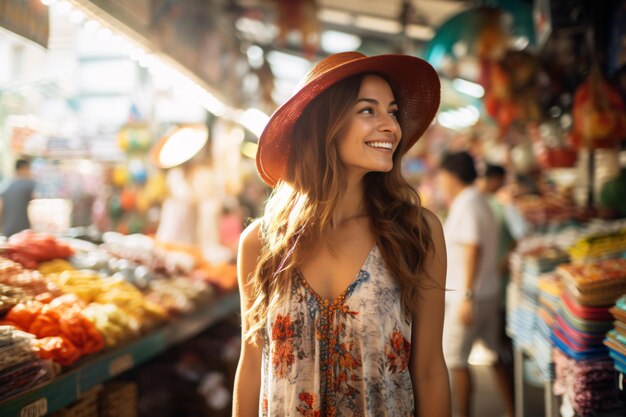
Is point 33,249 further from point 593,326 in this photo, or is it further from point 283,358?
point 593,326

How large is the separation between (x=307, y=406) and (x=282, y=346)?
20 cm

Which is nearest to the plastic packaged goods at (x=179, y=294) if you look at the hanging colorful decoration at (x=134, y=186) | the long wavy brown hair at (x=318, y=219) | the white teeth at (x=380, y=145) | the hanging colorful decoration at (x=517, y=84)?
the long wavy brown hair at (x=318, y=219)

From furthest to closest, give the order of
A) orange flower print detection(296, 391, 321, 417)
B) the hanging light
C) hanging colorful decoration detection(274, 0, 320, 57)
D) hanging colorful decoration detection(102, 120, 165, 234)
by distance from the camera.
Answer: hanging colorful decoration detection(102, 120, 165, 234), the hanging light, hanging colorful decoration detection(274, 0, 320, 57), orange flower print detection(296, 391, 321, 417)

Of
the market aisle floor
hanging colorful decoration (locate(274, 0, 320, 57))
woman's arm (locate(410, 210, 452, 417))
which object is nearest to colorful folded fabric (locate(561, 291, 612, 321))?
woman's arm (locate(410, 210, 452, 417))

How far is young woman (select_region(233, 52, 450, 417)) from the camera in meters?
1.69

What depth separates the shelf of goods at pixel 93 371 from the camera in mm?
1946

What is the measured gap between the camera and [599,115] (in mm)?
3371

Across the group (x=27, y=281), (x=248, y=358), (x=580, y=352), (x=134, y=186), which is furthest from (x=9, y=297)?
(x=134, y=186)

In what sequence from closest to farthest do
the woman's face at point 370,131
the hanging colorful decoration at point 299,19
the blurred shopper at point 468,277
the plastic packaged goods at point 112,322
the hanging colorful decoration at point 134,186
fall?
the woman's face at point 370,131, the plastic packaged goods at point 112,322, the blurred shopper at point 468,277, the hanging colorful decoration at point 299,19, the hanging colorful decoration at point 134,186

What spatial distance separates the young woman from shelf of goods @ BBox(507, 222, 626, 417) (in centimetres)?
70

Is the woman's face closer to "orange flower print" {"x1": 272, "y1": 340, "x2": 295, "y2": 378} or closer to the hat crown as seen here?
the hat crown

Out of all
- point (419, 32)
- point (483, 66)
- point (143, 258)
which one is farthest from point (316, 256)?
point (419, 32)

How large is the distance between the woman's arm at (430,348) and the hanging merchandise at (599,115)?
2.18 m

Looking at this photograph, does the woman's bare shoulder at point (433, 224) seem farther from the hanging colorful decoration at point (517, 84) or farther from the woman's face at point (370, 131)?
the hanging colorful decoration at point (517, 84)
